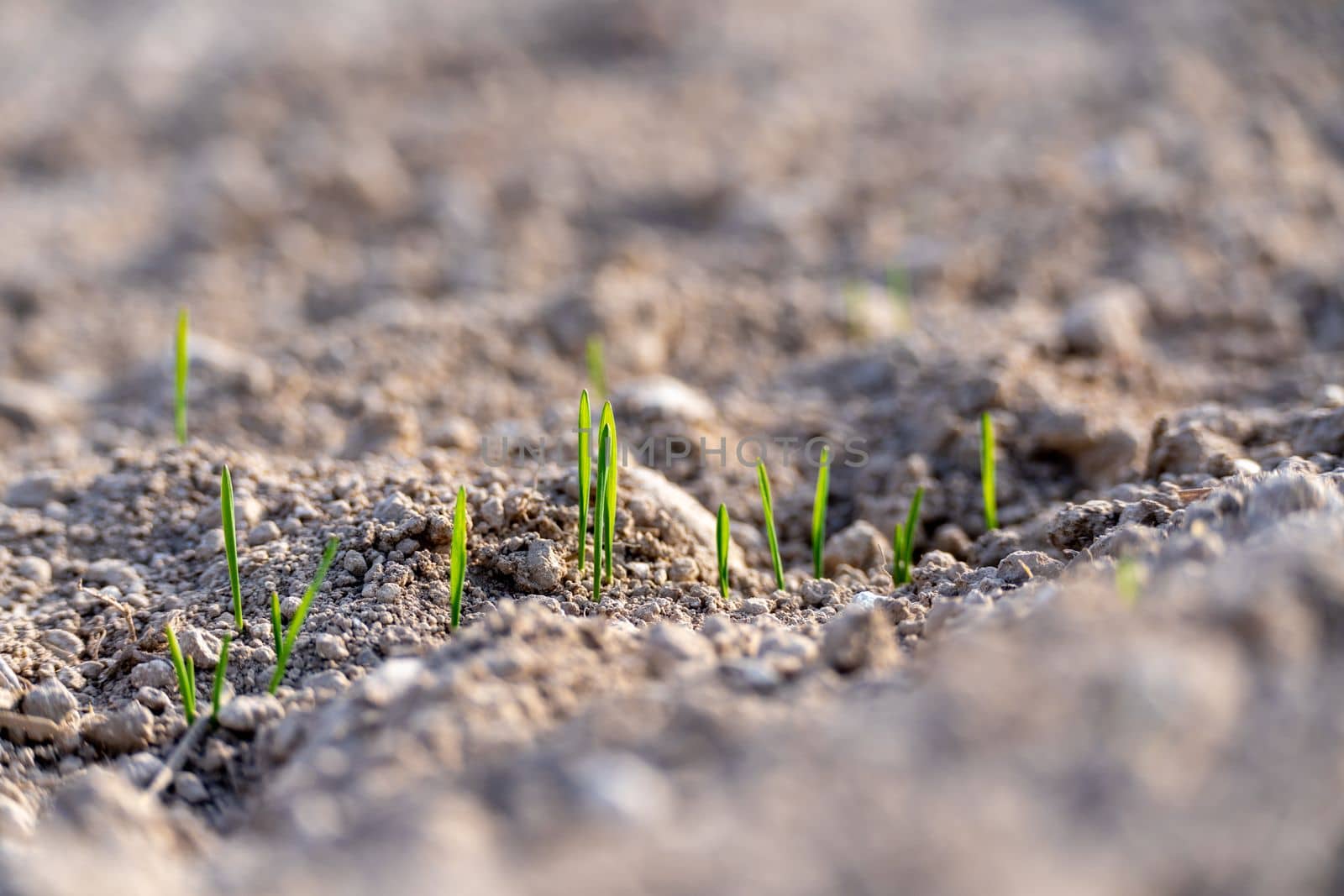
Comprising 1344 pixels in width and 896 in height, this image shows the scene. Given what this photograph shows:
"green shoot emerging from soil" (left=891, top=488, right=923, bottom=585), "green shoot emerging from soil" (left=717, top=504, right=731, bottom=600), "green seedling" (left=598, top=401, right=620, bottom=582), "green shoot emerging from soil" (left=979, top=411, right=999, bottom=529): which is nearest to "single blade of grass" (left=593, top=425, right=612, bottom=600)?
"green seedling" (left=598, top=401, right=620, bottom=582)

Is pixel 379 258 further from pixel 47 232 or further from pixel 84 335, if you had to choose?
pixel 47 232

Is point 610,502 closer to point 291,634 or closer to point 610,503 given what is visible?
point 610,503

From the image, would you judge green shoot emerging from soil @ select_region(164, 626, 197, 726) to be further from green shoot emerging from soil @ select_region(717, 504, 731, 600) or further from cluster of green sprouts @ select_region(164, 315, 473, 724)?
green shoot emerging from soil @ select_region(717, 504, 731, 600)

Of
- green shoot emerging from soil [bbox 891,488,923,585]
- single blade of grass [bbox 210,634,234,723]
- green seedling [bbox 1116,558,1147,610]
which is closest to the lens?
green seedling [bbox 1116,558,1147,610]

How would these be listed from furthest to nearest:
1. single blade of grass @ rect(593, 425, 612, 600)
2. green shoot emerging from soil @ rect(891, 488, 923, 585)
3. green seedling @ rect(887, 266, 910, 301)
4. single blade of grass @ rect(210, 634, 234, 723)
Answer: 1. green seedling @ rect(887, 266, 910, 301)
2. green shoot emerging from soil @ rect(891, 488, 923, 585)
3. single blade of grass @ rect(593, 425, 612, 600)
4. single blade of grass @ rect(210, 634, 234, 723)

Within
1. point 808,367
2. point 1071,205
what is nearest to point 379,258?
point 808,367

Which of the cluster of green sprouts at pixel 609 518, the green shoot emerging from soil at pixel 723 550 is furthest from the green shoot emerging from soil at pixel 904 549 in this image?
the green shoot emerging from soil at pixel 723 550
